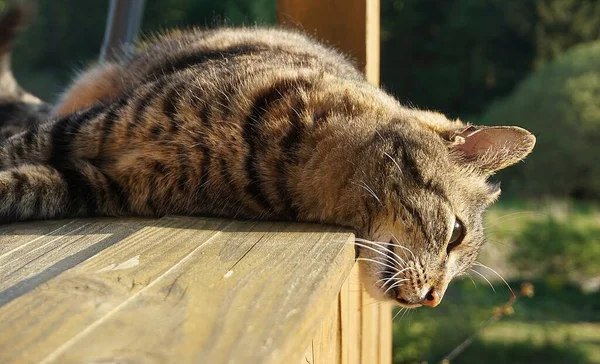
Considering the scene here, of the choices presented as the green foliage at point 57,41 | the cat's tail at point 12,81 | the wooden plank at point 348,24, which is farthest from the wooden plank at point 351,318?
the green foliage at point 57,41

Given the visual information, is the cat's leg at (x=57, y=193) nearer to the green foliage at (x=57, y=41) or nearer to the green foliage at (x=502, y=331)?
the green foliage at (x=502, y=331)

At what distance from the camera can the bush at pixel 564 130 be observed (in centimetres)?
1005

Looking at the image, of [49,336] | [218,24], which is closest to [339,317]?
[49,336]

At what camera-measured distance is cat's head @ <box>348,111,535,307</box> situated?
1869 mm

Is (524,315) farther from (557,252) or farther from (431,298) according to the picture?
(431,298)

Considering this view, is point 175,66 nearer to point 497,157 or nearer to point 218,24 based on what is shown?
point 218,24

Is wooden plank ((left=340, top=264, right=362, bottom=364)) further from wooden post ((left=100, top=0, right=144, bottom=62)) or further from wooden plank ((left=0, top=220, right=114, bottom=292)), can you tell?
wooden post ((left=100, top=0, right=144, bottom=62))

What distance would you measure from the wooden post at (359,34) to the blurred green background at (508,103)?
58 cm

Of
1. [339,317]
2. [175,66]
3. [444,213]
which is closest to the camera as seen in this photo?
[339,317]

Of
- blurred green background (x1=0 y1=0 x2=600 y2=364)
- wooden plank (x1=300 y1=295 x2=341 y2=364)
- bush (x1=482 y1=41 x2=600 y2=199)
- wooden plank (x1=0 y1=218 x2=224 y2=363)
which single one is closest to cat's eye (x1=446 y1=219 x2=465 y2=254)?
wooden plank (x1=300 y1=295 x2=341 y2=364)

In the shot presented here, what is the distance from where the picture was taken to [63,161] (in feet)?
6.89

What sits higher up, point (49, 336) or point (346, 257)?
point (49, 336)

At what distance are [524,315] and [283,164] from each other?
5406 mm

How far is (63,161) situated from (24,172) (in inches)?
4.8
